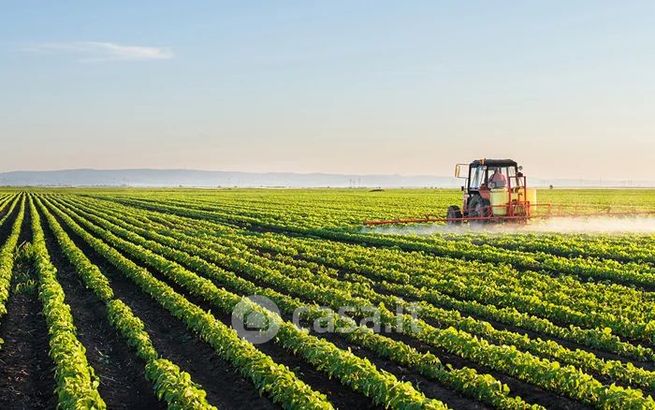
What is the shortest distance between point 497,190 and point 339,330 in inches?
628

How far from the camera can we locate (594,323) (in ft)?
34.8

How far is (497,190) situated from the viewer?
24.8 meters

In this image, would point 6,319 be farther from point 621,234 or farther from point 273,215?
point 273,215

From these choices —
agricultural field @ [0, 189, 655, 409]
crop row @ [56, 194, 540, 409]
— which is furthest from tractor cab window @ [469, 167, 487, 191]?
crop row @ [56, 194, 540, 409]

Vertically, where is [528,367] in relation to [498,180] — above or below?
below

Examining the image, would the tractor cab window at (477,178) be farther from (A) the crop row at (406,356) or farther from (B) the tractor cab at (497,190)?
(A) the crop row at (406,356)

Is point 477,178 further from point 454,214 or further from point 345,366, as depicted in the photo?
point 345,366

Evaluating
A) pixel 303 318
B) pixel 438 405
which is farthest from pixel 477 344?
pixel 303 318

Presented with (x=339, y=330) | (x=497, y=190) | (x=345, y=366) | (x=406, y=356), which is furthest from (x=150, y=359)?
(x=497, y=190)

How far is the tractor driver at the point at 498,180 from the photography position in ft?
82.3

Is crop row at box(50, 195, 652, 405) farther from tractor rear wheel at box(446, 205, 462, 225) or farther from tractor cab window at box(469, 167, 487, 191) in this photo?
tractor rear wheel at box(446, 205, 462, 225)

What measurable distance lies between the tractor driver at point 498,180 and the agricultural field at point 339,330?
542 centimetres

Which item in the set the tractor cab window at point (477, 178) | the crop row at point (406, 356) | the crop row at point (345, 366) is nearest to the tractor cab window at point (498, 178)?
the tractor cab window at point (477, 178)

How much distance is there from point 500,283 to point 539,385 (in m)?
6.51
